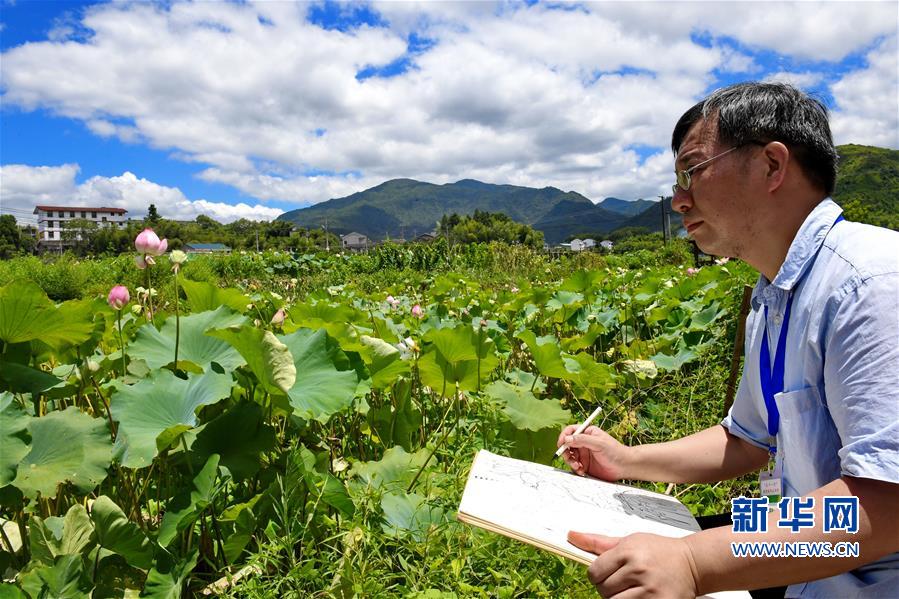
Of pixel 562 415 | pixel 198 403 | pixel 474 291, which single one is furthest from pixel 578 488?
pixel 474 291

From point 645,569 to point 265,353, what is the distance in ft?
2.54

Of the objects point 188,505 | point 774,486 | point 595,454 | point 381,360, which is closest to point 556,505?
point 595,454

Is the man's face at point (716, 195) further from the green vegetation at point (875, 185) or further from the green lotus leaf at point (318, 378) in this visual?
the green vegetation at point (875, 185)

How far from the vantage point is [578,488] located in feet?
3.69

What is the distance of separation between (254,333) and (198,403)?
0.18 meters

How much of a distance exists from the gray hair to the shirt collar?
6 cm

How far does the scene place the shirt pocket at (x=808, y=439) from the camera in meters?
0.90

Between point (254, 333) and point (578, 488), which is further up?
point (254, 333)

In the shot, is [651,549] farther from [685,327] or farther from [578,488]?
[685,327]

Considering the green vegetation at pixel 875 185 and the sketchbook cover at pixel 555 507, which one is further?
the green vegetation at pixel 875 185

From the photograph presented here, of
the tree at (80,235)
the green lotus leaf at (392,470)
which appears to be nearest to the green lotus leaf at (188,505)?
the green lotus leaf at (392,470)

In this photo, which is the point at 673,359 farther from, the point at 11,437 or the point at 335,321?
the point at 11,437

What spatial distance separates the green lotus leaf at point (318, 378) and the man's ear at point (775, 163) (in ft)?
3.00

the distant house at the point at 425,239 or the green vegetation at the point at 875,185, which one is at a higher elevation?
the green vegetation at the point at 875,185
